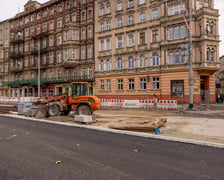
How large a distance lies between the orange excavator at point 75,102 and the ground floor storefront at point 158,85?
9718mm

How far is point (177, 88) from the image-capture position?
23312 mm

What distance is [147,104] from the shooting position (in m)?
17.2

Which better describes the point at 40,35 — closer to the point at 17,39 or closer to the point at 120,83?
the point at 17,39

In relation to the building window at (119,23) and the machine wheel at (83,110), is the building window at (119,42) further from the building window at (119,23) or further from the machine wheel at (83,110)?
the machine wheel at (83,110)

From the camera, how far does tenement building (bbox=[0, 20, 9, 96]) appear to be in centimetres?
4469

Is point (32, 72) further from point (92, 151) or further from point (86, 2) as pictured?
point (92, 151)

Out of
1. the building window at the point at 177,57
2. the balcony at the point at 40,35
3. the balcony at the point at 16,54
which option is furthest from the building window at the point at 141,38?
the balcony at the point at 16,54

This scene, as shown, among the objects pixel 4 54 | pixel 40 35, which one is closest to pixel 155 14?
pixel 40 35

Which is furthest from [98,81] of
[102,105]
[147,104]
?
[147,104]

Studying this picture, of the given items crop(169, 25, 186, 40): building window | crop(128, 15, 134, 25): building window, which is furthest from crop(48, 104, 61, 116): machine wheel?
crop(128, 15, 134, 25): building window

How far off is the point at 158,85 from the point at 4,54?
44402 millimetres

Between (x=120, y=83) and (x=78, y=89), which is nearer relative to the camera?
(x=78, y=89)

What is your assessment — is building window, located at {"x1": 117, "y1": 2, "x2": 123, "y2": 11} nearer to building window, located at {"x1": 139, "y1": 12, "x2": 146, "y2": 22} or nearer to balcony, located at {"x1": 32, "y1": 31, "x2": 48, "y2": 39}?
building window, located at {"x1": 139, "y1": 12, "x2": 146, "y2": 22}

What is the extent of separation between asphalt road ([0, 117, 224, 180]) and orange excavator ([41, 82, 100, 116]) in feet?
16.5
